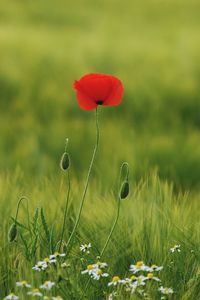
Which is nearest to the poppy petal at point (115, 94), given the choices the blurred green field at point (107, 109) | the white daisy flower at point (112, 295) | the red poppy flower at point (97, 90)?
the red poppy flower at point (97, 90)

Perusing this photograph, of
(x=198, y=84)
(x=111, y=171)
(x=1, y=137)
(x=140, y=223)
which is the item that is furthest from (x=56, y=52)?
(x=140, y=223)

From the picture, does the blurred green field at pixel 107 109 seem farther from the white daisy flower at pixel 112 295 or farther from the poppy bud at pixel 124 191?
the white daisy flower at pixel 112 295

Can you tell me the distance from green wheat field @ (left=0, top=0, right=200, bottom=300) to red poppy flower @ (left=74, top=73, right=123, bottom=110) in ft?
1.15

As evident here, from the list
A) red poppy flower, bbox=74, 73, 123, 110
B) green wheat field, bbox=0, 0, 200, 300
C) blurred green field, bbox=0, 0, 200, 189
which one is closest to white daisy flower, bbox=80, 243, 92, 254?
green wheat field, bbox=0, 0, 200, 300

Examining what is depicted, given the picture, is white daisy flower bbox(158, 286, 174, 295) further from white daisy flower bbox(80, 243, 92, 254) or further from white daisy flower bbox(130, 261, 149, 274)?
white daisy flower bbox(80, 243, 92, 254)

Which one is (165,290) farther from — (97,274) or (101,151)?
(101,151)

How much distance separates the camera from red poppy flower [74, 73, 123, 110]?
211cm

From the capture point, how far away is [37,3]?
963cm

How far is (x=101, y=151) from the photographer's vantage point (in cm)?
430

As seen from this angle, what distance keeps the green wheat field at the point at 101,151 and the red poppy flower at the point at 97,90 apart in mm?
350

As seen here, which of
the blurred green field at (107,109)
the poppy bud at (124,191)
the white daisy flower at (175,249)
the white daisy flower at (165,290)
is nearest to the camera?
the white daisy flower at (165,290)

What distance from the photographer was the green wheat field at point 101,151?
85.0 inches

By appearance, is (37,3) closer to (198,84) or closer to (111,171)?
(198,84)

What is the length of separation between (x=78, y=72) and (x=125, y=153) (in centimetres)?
195
